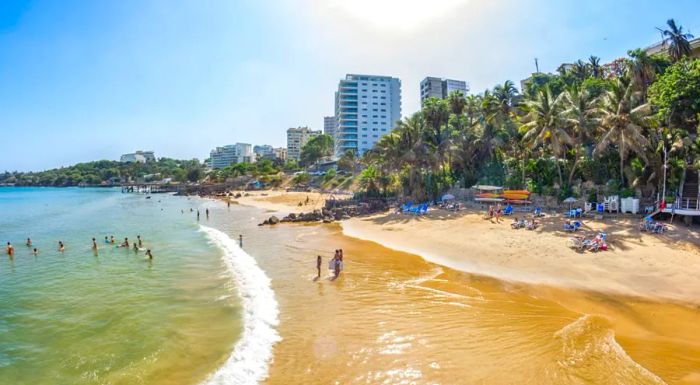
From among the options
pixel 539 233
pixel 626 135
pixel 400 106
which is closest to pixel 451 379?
pixel 539 233

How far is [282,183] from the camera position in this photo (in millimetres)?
105000

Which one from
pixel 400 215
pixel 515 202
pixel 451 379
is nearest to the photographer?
pixel 451 379

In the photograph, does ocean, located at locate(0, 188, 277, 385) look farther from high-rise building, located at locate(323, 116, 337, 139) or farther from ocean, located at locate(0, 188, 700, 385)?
high-rise building, located at locate(323, 116, 337, 139)

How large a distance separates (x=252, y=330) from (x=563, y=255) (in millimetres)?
15501

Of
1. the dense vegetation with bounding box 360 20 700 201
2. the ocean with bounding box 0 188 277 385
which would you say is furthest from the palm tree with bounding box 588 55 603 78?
the ocean with bounding box 0 188 277 385

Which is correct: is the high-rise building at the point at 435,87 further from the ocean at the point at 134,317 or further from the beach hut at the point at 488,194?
the ocean at the point at 134,317

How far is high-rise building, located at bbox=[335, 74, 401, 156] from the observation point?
119 metres

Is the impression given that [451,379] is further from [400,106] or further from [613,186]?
[400,106]

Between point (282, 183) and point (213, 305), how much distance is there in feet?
295

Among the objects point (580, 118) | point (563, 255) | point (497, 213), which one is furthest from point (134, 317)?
point (580, 118)

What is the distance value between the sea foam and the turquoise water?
1.25ft

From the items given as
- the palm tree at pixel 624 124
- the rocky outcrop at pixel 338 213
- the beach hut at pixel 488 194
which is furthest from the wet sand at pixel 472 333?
the rocky outcrop at pixel 338 213

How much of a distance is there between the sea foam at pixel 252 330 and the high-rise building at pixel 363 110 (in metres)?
97.8

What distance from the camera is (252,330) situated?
13.3m
